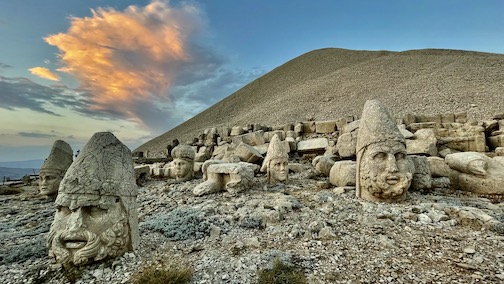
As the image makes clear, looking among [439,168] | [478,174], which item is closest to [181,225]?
[439,168]

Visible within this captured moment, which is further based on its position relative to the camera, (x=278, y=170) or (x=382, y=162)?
(x=278, y=170)

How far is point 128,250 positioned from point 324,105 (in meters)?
29.1

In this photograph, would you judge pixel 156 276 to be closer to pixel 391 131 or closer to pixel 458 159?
pixel 391 131

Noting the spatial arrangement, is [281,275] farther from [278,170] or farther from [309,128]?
[309,128]

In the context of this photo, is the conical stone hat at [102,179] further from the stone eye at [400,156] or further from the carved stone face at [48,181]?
the carved stone face at [48,181]

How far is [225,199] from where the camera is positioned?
338 inches

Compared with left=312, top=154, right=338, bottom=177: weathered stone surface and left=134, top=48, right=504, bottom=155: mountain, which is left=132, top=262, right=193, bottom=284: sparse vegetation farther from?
left=134, top=48, right=504, bottom=155: mountain

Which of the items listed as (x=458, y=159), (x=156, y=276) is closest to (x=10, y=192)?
(x=156, y=276)

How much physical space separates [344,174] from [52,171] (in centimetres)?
1079

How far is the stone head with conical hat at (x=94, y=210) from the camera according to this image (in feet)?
14.1

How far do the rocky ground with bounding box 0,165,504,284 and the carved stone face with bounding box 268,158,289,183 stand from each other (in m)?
2.35

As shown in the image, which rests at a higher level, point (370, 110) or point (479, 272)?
point (370, 110)

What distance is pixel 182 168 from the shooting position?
12516 millimetres

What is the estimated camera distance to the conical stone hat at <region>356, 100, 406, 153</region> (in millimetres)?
7348
